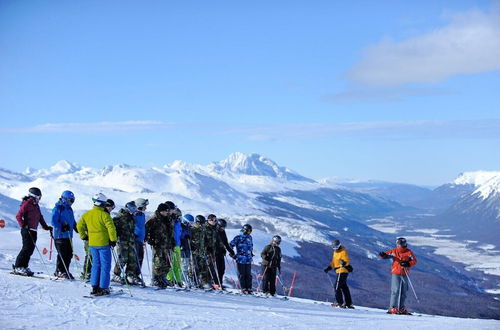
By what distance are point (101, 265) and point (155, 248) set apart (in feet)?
9.50

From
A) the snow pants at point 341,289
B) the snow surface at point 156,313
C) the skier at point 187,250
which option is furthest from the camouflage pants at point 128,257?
the snow pants at point 341,289

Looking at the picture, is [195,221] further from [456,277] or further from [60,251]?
[456,277]

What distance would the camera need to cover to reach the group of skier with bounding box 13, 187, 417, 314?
13477 millimetres

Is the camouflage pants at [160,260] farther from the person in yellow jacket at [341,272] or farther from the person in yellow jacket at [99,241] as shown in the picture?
the person in yellow jacket at [341,272]

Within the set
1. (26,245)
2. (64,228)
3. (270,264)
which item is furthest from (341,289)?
(26,245)

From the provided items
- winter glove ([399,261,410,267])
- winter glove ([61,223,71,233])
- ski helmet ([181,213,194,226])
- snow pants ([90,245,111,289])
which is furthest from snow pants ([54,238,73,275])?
winter glove ([399,261,410,267])

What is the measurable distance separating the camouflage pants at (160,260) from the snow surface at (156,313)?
88 cm

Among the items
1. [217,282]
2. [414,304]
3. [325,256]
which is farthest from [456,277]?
[217,282]

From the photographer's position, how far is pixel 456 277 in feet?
589

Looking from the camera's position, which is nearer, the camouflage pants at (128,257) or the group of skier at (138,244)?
the group of skier at (138,244)

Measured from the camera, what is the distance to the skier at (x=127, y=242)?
15.5m

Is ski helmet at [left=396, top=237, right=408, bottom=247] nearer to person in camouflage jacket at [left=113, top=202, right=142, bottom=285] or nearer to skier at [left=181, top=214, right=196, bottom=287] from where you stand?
skier at [left=181, top=214, right=196, bottom=287]

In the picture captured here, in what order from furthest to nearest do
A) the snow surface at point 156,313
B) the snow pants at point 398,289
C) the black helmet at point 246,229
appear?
the black helmet at point 246,229, the snow pants at point 398,289, the snow surface at point 156,313

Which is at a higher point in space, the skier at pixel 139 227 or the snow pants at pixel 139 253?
the skier at pixel 139 227
